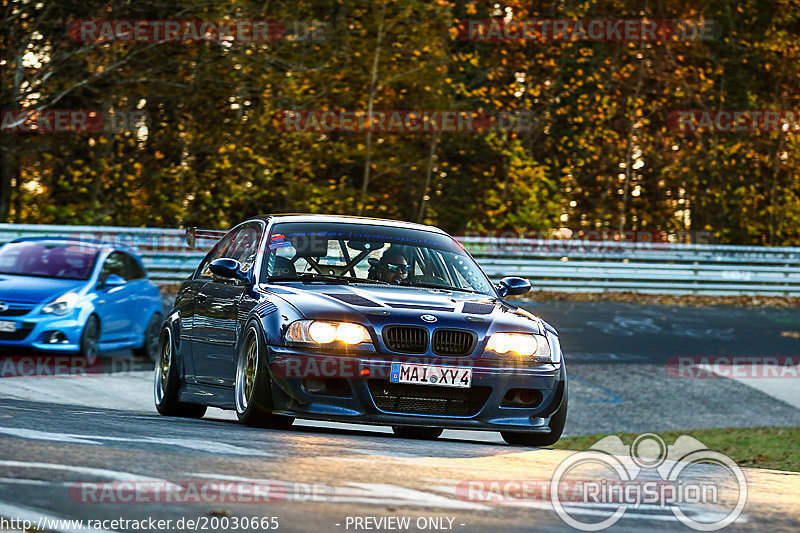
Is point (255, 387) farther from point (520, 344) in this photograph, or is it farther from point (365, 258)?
point (520, 344)

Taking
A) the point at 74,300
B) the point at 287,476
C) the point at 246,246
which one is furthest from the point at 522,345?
the point at 74,300

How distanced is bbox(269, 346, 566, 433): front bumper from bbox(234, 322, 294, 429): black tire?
74 millimetres

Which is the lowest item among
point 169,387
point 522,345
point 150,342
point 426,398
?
point 150,342

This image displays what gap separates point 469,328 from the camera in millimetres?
8828

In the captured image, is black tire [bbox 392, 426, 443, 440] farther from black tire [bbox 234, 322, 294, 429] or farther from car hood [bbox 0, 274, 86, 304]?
car hood [bbox 0, 274, 86, 304]

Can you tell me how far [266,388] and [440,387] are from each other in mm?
1044

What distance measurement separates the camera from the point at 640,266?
31.0 m

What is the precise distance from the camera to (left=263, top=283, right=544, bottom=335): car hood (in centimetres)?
873

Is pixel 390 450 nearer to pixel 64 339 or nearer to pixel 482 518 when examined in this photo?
pixel 482 518

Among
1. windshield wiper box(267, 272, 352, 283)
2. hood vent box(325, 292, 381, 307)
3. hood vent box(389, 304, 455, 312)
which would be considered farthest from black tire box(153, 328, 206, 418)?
hood vent box(389, 304, 455, 312)

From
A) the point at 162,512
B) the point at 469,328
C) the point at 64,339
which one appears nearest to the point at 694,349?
the point at 64,339

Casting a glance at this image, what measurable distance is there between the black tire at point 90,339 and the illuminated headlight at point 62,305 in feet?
0.90

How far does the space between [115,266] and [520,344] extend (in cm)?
970

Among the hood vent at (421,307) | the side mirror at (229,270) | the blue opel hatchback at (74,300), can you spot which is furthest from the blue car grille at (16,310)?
the hood vent at (421,307)
